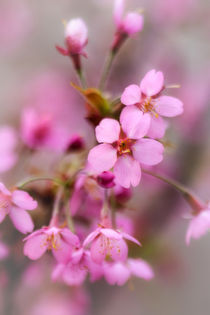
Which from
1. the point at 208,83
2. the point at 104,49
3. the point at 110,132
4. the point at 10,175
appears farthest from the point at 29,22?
the point at 110,132

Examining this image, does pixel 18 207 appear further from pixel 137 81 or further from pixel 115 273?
pixel 137 81

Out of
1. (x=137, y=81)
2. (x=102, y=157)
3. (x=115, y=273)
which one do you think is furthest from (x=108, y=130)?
(x=137, y=81)

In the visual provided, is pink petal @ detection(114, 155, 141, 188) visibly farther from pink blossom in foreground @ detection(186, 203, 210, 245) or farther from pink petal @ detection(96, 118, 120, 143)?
pink blossom in foreground @ detection(186, 203, 210, 245)

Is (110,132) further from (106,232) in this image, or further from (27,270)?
(27,270)

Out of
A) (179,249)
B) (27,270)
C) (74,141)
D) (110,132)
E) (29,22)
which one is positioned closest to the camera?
(110,132)

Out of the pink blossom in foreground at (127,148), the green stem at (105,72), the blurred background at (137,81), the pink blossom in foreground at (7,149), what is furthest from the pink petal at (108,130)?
the blurred background at (137,81)

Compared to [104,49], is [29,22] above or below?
above

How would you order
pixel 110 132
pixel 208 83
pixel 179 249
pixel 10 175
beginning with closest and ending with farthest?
pixel 110 132, pixel 10 175, pixel 208 83, pixel 179 249

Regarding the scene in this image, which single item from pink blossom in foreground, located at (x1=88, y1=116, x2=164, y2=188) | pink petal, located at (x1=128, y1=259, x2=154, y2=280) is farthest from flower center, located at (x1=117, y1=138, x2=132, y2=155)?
pink petal, located at (x1=128, y1=259, x2=154, y2=280)
